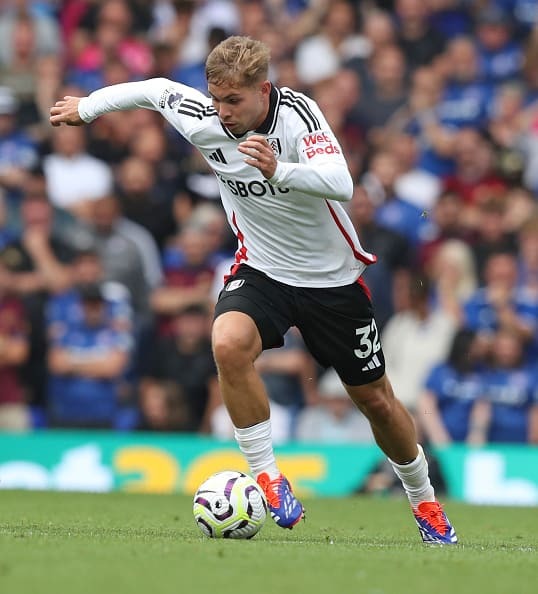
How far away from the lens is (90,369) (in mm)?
13953

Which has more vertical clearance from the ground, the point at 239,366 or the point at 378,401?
the point at 239,366

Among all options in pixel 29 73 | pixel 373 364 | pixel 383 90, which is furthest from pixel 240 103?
pixel 29 73

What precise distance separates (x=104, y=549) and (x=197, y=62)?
11.2 m

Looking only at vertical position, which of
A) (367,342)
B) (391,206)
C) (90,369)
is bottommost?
(90,369)

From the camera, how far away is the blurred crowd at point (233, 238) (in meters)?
13.2

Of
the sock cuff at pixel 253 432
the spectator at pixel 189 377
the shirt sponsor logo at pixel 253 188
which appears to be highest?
the shirt sponsor logo at pixel 253 188

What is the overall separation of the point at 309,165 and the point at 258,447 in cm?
150

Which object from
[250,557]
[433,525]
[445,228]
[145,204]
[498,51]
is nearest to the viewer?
[250,557]

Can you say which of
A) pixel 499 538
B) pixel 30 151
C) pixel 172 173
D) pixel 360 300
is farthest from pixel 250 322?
pixel 30 151

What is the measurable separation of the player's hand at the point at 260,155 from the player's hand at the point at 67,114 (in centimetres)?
146

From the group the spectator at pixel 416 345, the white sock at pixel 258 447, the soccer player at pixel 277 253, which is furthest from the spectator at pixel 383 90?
the white sock at pixel 258 447

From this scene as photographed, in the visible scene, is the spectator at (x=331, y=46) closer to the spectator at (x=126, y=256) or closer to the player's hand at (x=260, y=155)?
the spectator at (x=126, y=256)

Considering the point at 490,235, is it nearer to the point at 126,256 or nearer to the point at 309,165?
the point at 126,256

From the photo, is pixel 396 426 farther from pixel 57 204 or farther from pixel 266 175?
pixel 57 204
